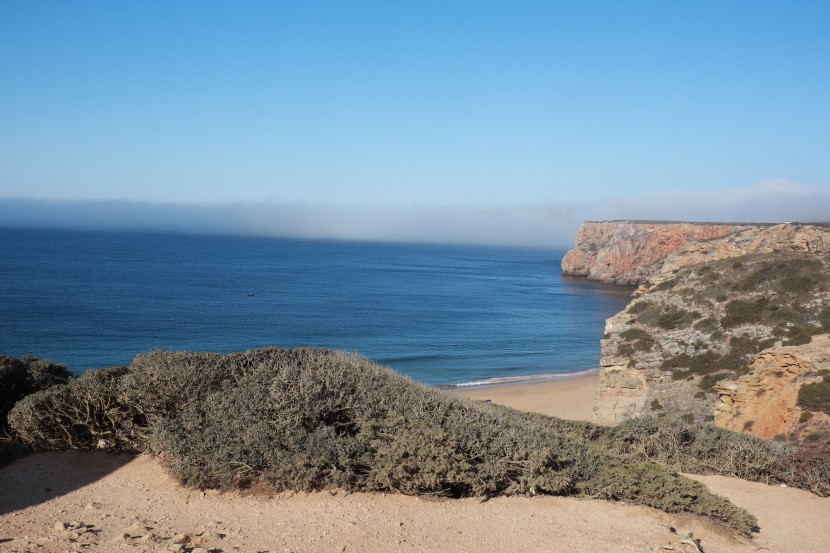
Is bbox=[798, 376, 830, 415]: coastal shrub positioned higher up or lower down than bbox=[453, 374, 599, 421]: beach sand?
higher up

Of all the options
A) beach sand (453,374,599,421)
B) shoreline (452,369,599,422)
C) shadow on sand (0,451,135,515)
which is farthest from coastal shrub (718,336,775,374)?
shadow on sand (0,451,135,515)

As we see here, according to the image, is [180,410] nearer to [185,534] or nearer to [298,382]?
[298,382]

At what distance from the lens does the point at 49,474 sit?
31.9 ft

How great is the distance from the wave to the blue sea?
0.28 meters

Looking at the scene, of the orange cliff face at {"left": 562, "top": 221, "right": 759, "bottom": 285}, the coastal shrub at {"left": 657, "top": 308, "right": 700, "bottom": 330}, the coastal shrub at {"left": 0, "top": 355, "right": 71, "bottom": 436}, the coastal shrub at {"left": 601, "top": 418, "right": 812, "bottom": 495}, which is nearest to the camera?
the coastal shrub at {"left": 601, "top": 418, "right": 812, "bottom": 495}

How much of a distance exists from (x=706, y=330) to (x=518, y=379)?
14843 millimetres

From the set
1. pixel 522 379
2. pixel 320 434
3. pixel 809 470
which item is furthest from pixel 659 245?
Result: pixel 320 434

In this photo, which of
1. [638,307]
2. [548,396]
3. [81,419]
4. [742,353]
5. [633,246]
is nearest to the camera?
[81,419]

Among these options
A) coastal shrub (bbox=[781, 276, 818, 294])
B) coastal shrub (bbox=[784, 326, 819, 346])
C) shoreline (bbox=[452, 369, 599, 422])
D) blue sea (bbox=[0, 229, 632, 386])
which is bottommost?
shoreline (bbox=[452, 369, 599, 422])

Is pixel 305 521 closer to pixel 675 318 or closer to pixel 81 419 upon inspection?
pixel 81 419

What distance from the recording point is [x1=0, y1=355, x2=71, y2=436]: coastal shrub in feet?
43.5

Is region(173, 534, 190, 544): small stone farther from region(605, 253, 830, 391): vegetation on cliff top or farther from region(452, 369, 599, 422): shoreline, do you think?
region(452, 369, 599, 422): shoreline

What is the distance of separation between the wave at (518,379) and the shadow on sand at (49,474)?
988 inches

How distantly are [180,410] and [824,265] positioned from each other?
85.1ft
